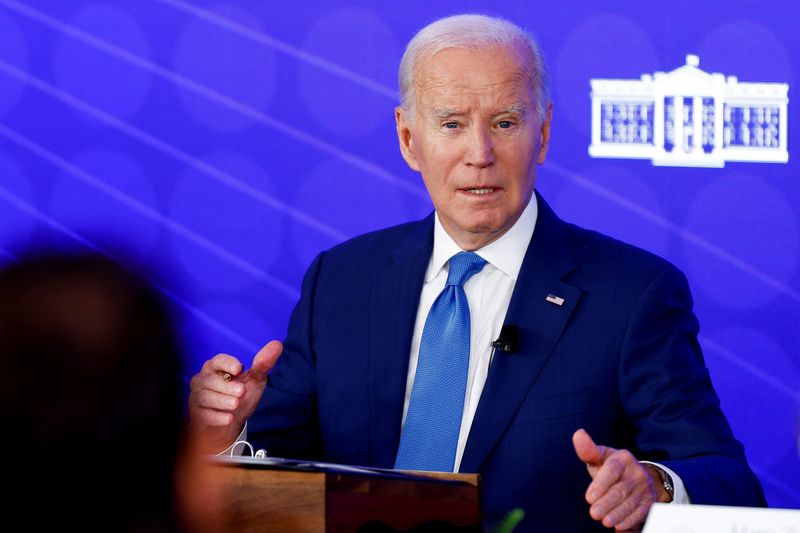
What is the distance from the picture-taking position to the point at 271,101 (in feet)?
11.2

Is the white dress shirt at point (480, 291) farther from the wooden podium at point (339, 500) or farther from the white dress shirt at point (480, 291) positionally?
the wooden podium at point (339, 500)

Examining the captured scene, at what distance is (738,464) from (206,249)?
69.2 inches

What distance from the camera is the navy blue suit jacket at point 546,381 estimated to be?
2.36m

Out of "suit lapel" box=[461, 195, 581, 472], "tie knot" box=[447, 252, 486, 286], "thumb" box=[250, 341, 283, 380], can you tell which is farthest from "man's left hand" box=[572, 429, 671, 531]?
"tie knot" box=[447, 252, 486, 286]

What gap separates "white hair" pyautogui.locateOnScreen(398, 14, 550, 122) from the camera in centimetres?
259

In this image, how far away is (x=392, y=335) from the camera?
2568mm

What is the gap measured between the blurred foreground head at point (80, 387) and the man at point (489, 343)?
1.40 meters

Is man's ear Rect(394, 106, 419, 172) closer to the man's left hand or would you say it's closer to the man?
the man

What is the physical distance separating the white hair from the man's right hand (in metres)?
0.84

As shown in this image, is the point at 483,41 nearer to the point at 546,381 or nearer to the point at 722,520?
the point at 546,381

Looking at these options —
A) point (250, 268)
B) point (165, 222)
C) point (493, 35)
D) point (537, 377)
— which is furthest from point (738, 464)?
point (165, 222)

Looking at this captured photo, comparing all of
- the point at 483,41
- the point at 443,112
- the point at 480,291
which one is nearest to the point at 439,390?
the point at 480,291

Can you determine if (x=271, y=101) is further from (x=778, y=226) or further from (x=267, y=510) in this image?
(x=267, y=510)

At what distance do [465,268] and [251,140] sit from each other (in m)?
1.09
